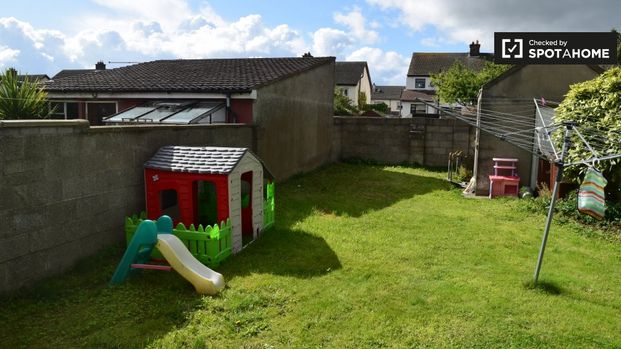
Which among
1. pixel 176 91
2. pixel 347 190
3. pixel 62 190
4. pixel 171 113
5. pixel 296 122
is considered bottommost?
pixel 347 190

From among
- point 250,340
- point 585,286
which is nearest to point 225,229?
point 250,340

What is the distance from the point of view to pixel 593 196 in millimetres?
5938

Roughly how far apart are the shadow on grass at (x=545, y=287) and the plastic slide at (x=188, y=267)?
4.20 metres

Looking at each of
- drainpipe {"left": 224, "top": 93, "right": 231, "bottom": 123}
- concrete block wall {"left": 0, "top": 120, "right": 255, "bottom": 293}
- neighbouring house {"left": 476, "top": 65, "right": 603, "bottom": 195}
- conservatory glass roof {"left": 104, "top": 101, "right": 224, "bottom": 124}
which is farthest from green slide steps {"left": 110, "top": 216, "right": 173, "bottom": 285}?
neighbouring house {"left": 476, "top": 65, "right": 603, "bottom": 195}

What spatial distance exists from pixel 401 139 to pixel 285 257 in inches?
541

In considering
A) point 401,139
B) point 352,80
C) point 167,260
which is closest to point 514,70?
point 401,139

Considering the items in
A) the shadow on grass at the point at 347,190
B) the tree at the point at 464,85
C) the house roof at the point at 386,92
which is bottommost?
the shadow on grass at the point at 347,190

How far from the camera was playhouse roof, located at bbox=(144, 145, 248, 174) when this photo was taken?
292 inches

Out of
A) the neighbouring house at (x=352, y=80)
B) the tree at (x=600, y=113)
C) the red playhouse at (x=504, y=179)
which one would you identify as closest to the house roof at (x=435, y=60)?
the neighbouring house at (x=352, y=80)

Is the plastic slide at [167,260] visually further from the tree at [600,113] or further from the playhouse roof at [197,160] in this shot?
the tree at [600,113]

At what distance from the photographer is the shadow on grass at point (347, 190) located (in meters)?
11.1

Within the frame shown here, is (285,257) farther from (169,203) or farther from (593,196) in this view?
(593,196)

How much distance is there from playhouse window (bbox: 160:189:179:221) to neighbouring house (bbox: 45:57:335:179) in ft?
5.30

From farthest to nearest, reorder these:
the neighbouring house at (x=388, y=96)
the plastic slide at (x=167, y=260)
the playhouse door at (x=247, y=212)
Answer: the neighbouring house at (x=388, y=96) → the playhouse door at (x=247, y=212) → the plastic slide at (x=167, y=260)
